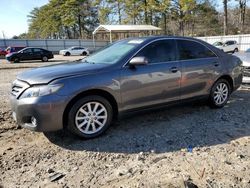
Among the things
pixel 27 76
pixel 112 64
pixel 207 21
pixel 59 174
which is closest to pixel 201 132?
pixel 112 64

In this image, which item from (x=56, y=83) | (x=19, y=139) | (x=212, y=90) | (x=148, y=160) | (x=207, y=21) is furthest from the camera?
(x=207, y=21)

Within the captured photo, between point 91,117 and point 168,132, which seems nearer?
point 91,117

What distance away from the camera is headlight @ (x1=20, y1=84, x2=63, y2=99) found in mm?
4039

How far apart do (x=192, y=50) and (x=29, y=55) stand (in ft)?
77.2

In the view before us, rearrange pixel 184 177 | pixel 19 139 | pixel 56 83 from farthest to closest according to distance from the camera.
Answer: pixel 19 139, pixel 56 83, pixel 184 177

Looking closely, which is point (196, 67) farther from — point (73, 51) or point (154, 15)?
point (154, 15)

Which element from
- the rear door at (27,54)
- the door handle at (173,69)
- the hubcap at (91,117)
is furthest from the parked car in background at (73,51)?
the hubcap at (91,117)

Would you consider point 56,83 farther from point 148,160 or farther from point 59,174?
point 148,160

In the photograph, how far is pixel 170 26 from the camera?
56.4 metres

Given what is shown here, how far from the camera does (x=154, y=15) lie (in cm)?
4859

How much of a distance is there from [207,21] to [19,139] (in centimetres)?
4850

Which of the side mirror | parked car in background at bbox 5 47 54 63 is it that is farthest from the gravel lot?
parked car in background at bbox 5 47 54 63

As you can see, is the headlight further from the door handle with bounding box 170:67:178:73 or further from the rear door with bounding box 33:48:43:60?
the rear door with bounding box 33:48:43:60

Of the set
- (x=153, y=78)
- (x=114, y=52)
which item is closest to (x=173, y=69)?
(x=153, y=78)
